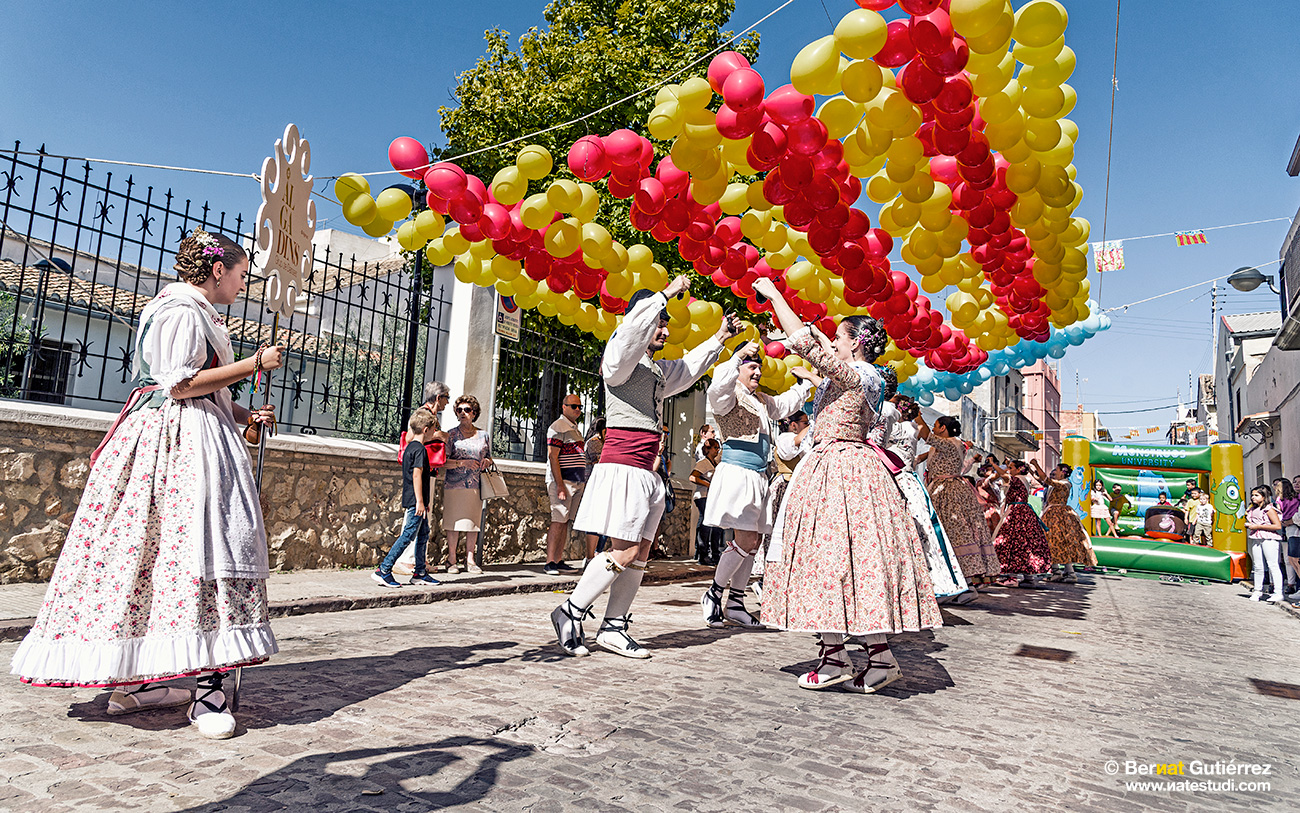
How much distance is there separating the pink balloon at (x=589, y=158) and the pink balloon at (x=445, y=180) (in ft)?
2.58

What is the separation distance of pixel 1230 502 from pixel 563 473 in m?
11.8

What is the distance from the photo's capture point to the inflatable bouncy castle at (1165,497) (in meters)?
14.0

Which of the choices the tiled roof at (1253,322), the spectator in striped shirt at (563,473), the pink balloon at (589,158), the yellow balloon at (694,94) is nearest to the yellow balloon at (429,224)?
the pink balloon at (589,158)

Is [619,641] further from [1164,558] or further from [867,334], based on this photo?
[1164,558]

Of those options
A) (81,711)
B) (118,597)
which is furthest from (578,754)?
(81,711)

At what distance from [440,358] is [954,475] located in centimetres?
650

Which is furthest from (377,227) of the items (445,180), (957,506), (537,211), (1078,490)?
(1078,490)

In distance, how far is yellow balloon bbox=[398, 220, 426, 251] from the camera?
5938mm

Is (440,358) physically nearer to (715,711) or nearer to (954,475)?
(954,475)

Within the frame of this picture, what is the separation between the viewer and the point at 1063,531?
13.0 metres

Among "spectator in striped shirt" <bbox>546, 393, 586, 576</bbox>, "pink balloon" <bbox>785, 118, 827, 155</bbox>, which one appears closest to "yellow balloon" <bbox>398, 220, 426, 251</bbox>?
"pink balloon" <bbox>785, 118, 827, 155</bbox>

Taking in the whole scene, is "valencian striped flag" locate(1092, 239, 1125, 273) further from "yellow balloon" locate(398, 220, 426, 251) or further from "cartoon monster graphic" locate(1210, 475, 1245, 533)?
"yellow balloon" locate(398, 220, 426, 251)

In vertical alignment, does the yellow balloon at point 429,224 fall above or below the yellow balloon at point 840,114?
below

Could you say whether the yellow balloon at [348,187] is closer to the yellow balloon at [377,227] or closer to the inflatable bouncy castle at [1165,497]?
the yellow balloon at [377,227]
